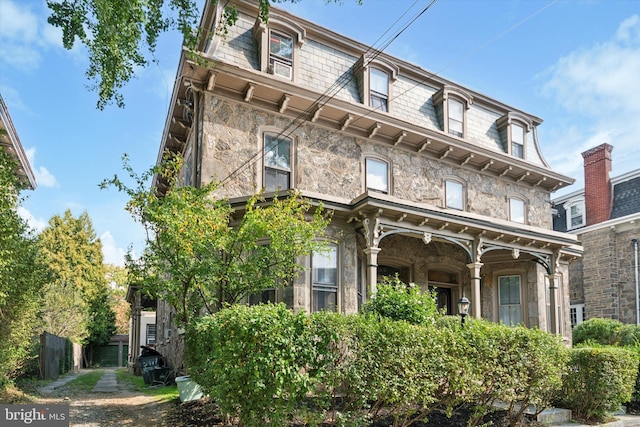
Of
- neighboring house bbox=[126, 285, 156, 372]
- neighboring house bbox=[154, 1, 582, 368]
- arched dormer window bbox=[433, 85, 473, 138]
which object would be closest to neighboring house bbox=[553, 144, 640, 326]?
neighboring house bbox=[154, 1, 582, 368]

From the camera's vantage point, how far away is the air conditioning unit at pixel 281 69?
1202 centimetres

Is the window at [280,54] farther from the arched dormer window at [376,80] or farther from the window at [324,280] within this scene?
the window at [324,280]

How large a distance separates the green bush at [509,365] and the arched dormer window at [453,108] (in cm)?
819

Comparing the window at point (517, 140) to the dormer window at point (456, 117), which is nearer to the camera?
the dormer window at point (456, 117)

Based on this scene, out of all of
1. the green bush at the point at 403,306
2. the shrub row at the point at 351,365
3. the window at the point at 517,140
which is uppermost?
the window at the point at 517,140

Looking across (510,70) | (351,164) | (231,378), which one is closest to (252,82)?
(351,164)

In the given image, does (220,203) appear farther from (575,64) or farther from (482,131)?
(482,131)

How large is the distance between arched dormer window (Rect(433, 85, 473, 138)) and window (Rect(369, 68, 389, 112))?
2.01 meters

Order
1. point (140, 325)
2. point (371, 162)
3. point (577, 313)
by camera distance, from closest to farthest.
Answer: point (371, 162), point (577, 313), point (140, 325)

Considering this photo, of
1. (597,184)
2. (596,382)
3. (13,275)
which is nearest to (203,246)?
(13,275)

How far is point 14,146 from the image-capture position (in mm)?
12742

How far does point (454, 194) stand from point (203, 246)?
886 centimetres

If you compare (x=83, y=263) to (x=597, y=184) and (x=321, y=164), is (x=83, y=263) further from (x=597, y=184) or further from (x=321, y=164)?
(x=597, y=184)

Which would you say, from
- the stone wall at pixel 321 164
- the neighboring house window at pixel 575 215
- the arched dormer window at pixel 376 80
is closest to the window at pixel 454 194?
the stone wall at pixel 321 164
